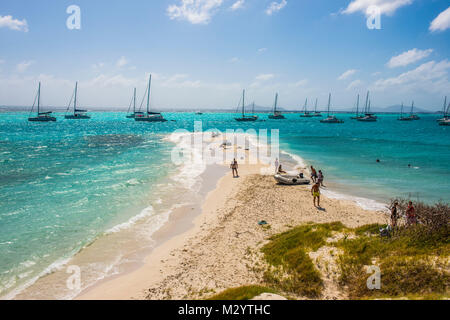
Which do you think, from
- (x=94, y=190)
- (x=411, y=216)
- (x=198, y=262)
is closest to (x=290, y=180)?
(x=411, y=216)

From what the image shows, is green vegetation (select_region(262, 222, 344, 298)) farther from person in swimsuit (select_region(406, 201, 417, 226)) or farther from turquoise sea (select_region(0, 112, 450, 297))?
turquoise sea (select_region(0, 112, 450, 297))

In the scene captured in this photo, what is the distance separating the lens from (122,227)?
15.4 metres

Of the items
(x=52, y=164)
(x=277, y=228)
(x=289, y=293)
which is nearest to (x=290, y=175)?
(x=277, y=228)

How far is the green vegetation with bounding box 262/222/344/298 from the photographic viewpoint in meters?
8.22

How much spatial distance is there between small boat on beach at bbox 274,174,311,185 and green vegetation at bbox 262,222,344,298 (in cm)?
1199

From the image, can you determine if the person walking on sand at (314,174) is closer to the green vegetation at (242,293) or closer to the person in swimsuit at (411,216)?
the person in swimsuit at (411,216)

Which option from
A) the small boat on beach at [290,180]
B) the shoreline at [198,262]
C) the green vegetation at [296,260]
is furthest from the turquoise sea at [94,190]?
the green vegetation at [296,260]

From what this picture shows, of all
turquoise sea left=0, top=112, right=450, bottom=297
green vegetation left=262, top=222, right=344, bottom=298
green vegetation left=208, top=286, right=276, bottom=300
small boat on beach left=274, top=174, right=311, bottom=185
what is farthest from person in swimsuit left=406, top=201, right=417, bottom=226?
small boat on beach left=274, top=174, right=311, bottom=185

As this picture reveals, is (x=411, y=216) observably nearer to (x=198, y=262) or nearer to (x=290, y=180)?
(x=198, y=262)

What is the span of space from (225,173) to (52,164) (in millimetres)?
23374

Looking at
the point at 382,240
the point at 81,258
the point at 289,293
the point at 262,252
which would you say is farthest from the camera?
the point at 81,258

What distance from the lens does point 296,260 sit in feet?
31.0

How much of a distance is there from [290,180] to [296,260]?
50.1ft
